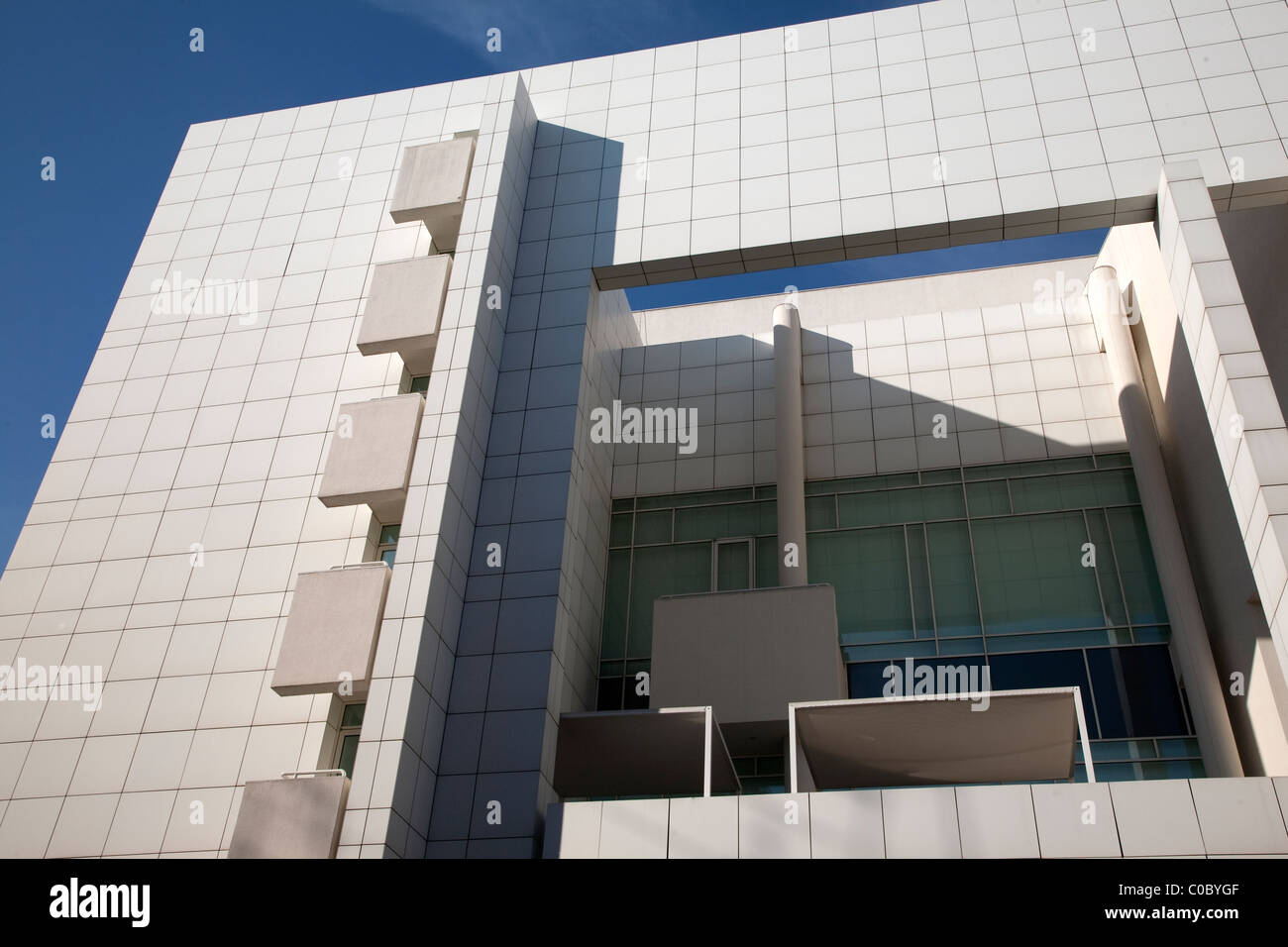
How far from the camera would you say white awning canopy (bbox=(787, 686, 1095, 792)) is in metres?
14.8

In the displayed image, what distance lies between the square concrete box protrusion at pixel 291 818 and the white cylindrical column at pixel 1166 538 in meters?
13.7

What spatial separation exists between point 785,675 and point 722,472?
648 centimetres

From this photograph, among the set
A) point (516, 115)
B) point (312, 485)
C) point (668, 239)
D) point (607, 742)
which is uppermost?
point (516, 115)

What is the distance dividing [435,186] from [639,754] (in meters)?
11.0

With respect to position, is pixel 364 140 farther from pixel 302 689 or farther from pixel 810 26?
pixel 302 689

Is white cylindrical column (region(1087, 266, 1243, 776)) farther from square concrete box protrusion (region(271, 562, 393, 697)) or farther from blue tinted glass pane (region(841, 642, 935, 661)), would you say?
square concrete box protrusion (region(271, 562, 393, 697))

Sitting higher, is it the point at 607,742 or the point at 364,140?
the point at 364,140

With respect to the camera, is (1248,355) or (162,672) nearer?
(1248,355)

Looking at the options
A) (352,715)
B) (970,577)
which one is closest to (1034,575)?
(970,577)

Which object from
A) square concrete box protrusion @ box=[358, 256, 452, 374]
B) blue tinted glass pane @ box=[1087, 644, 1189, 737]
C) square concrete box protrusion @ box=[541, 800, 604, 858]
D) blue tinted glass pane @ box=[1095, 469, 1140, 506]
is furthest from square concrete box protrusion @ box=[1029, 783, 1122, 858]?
square concrete box protrusion @ box=[358, 256, 452, 374]

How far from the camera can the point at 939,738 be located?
15836 millimetres

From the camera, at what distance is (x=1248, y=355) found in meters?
15.2
